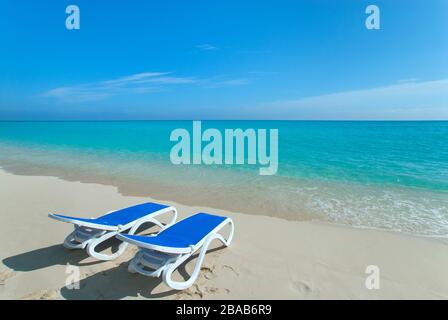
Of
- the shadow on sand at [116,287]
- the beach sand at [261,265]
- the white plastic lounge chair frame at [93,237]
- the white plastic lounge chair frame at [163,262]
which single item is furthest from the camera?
the white plastic lounge chair frame at [93,237]

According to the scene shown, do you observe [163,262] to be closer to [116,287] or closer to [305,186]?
[116,287]

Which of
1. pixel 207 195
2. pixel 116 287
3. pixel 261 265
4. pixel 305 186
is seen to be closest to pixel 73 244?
pixel 116 287

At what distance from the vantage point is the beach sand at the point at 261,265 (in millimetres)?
3105

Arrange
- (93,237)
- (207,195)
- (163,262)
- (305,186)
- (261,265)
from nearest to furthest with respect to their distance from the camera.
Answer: (163,262), (93,237), (261,265), (207,195), (305,186)

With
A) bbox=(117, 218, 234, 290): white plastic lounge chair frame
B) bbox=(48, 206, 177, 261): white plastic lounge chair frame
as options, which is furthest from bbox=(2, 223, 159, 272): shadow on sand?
bbox=(117, 218, 234, 290): white plastic lounge chair frame

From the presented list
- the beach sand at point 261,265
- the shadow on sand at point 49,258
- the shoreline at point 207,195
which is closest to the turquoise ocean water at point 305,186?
the shoreline at point 207,195

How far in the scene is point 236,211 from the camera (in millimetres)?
6176

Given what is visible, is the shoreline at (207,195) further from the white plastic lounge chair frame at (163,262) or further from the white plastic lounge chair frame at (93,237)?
the white plastic lounge chair frame at (163,262)

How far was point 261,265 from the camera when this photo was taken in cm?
375

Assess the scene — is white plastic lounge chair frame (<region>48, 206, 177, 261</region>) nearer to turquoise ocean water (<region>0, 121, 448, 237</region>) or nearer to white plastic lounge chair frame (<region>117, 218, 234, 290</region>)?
white plastic lounge chair frame (<region>117, 218, 234, 290</region>)

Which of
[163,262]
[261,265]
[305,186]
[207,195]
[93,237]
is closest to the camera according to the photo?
[163,262]

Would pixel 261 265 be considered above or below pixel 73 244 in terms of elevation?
below

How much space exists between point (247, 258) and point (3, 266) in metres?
3.65
